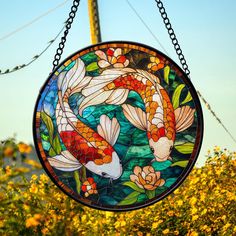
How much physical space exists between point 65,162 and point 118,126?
450mm

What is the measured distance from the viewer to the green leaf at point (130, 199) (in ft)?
13.1

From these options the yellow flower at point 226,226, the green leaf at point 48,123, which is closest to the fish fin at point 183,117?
the green leaf at point 48,123

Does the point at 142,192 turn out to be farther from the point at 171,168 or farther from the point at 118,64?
the point at 118,64

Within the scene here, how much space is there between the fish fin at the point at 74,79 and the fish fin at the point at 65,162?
0.43m

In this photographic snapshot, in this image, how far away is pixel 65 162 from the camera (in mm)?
3912

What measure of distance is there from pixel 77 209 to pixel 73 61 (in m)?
1.25

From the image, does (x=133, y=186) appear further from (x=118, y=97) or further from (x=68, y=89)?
(x=68, y=89)

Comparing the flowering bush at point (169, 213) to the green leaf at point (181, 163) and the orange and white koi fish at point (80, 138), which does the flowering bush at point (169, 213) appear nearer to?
the orange and white koi fish at point (80, 138)

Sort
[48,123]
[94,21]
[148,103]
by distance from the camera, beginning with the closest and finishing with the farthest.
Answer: [48,123]
[148,103]
[94,21]

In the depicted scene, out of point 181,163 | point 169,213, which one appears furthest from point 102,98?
point 169,213

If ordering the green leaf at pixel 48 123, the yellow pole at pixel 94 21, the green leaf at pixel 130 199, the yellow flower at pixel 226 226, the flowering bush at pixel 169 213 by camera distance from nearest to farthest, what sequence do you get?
the green leaf at pixel 48 123, the green leaf at pixel 130 199, the flowering bush at pixel 169 213, the yellow pole at pixel 94 21, the yellow flower at pixel 226 226

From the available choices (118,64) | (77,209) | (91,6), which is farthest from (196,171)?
(118,64)

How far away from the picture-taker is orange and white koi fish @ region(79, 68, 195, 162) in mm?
3939

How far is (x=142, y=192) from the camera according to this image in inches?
159
